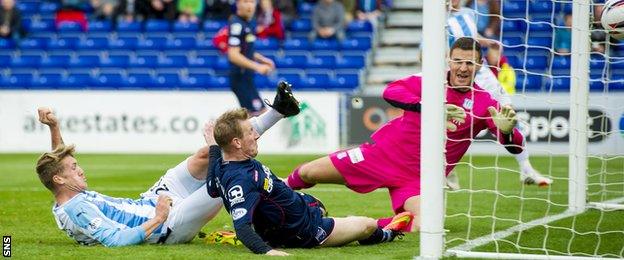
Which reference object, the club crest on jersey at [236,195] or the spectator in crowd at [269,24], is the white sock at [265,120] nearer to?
the club crest on jersey at [236,195]

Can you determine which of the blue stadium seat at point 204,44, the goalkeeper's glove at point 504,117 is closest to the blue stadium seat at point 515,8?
the blue stadium seat at point 204,44

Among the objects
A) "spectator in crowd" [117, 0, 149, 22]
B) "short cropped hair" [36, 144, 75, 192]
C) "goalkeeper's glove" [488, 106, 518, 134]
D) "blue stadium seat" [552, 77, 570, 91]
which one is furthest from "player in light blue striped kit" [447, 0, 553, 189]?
"spectator in crowd" [117, 0, 149, 22]

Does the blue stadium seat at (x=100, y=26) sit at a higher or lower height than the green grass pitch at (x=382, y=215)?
higher

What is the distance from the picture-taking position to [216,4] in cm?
2309

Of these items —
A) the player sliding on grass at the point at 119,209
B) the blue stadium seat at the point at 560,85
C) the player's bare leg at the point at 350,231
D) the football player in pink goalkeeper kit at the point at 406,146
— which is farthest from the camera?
the blue stadium seat at the point at 560,85

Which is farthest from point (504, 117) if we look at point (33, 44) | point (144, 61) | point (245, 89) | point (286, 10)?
point (33, 44)

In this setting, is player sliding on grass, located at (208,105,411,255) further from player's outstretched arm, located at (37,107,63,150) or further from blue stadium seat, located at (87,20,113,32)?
blue stadium seat, located at (87,20,113,32)

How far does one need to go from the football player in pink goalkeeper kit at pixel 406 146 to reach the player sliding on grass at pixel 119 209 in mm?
1366

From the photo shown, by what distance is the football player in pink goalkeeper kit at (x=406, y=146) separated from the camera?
25.7 feet

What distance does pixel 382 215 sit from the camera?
910 centimetres

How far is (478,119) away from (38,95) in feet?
43.5

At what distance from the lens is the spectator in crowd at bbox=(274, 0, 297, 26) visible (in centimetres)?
2247

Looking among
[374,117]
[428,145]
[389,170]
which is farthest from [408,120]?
[374,117]

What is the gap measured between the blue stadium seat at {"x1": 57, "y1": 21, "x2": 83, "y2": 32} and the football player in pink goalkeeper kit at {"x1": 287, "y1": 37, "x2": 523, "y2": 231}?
54.0 ft
